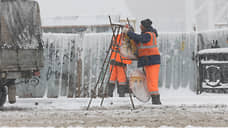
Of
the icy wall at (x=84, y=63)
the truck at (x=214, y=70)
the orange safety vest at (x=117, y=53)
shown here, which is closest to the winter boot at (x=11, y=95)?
the orange safety vest at (x=117, y=53)

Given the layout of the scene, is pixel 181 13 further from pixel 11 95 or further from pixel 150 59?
pixel 11 95

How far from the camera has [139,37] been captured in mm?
6941

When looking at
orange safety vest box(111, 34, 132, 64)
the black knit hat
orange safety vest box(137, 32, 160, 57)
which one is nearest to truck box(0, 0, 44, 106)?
orange safety vest box(111, 34, 132, 64)

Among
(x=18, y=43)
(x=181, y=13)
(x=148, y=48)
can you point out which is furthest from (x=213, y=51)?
(x=181, y=13)

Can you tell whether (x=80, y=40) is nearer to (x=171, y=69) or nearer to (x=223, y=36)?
(x=171, y=69)

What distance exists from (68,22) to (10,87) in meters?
15.6

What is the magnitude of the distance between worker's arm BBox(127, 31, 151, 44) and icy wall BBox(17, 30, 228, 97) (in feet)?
11.4

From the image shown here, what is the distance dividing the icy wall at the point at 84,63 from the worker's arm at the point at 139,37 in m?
3.46

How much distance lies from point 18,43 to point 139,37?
2544mm

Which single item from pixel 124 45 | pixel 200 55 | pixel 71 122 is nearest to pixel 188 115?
pixel 71 122

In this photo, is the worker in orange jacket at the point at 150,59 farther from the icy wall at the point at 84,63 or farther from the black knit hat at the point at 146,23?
the icy wall at the point at 84,63

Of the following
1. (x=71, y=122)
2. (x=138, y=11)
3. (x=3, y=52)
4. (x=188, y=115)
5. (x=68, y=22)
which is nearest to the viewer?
(x=71, y=122)

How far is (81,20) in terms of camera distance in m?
22.4

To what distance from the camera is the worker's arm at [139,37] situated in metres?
6.82
